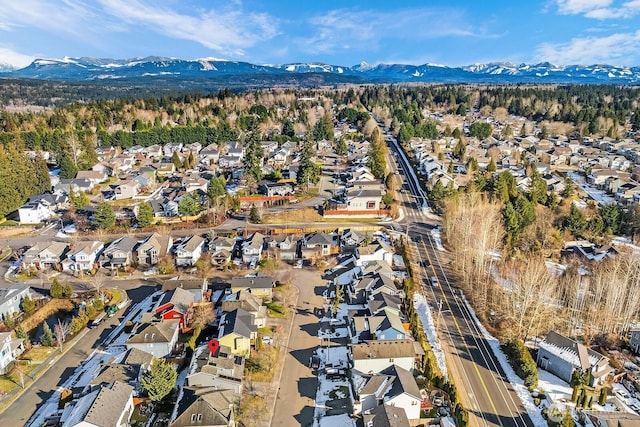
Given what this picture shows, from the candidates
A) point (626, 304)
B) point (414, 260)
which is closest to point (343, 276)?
point (414, 260)

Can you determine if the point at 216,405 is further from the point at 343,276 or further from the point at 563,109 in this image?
the point at 563,109

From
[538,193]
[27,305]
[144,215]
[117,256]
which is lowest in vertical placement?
[27,305]

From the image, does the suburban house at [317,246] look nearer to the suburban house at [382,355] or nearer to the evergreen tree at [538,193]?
the suburban house at [382,355]

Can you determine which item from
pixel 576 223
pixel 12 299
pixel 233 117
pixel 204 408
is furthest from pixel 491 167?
pixel 12 299

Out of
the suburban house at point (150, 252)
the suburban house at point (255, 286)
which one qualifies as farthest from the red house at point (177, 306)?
the suburban house at point (150, 252)

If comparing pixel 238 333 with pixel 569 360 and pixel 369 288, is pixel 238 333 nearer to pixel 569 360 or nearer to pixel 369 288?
pixel 369 288

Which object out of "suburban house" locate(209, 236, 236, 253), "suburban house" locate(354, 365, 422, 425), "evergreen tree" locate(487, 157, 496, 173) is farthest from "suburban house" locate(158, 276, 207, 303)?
"evergreen tree" locate(487, 157, 496, 173)

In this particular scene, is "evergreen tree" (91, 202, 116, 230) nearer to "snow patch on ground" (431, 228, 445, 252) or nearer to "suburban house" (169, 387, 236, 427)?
"suburban house" (169, 387, 236, 427)

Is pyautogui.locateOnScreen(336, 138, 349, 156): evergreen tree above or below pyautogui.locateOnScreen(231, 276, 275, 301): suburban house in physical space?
above
